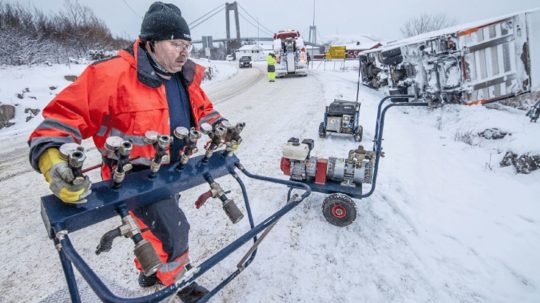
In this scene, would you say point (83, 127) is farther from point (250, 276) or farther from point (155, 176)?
point (250, 276)

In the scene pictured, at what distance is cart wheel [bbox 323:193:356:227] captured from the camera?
107 inches

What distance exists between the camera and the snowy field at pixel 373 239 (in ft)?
7.03

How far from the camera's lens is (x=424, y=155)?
15.5ft

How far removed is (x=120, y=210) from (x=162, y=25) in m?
1.08

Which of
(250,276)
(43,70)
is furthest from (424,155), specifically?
(43,70)

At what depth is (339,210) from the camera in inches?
110

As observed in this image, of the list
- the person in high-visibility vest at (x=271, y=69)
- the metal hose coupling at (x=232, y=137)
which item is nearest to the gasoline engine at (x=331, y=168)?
the metal hose coupling at (x=232, y=137)

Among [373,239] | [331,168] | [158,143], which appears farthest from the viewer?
[331,168]

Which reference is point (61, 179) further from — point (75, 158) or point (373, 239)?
point (373, 239)

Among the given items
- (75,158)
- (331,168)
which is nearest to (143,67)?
(75,158)

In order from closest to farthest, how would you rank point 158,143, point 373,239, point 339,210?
point 158,143 → point 373,239 → point 339,210

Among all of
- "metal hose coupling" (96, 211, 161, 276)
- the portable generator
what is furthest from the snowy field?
"metal hose coupling" (96, 211, 161, 276)

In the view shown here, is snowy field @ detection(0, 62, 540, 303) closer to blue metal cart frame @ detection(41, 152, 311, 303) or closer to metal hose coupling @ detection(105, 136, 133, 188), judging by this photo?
blue metal cart frame @ detection(41, 152, 311, 303)

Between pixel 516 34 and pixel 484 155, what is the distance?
1.87 m
